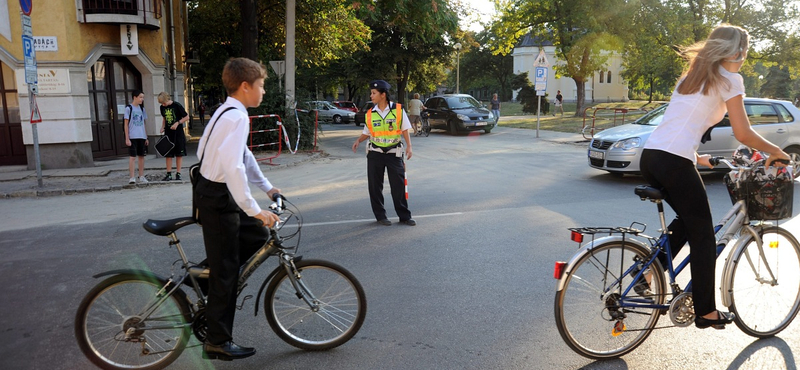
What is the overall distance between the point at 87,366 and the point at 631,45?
115ft

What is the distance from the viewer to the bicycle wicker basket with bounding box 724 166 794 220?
11.6ft

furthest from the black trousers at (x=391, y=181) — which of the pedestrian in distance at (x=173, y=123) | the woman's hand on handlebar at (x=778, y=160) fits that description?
the pedestrian in distance at (x=173, y=123)

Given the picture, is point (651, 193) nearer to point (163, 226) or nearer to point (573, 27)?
point (163, 226)

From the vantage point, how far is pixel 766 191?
3.55 meters

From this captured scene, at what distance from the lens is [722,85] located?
3.36m

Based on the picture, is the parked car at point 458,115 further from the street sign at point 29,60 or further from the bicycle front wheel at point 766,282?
the bicycle front wheel at point 766,282

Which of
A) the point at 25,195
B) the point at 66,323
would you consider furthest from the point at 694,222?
the point at 25,195

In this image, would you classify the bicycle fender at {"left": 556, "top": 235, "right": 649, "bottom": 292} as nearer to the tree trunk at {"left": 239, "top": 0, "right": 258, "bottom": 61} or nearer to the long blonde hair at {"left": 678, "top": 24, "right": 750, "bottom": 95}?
the long blonde hair at {"left": 678, "top": 24, "right": 750, "bottom": 95}

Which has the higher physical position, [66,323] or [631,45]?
[631,45]

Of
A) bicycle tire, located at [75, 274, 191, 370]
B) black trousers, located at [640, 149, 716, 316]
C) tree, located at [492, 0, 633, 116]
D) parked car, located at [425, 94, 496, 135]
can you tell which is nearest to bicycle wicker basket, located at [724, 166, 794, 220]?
black trousers, located at [640, 149, 716, 316]

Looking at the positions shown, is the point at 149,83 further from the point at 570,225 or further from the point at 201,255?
the point at 570,225

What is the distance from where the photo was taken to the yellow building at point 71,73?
43.2 feet

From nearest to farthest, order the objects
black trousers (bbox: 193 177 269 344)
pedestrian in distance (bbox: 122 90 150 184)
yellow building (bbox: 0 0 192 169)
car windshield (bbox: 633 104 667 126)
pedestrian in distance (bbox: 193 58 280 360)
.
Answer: pedestrian in distance (bbox: 193 58 280 360) → black trousers (bbox: 193 177 269 344) → pedestrian in distance (bbox: 122 90 150 184) → car windshield (bbox: 633 104 667 126) → yellow building (bbox: 0 0 192 169)

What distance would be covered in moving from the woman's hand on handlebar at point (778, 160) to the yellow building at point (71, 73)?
13.9 meters
